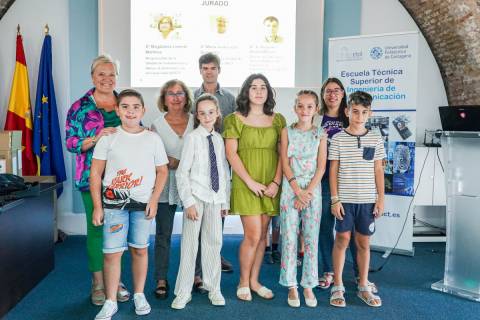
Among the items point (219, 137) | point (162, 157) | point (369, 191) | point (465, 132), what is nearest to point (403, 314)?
point (369, 191)

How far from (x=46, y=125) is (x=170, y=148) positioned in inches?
85.5

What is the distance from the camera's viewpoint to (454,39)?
428 cm

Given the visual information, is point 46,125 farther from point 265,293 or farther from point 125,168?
point 265,293

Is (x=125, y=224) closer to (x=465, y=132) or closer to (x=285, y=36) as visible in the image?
(x=465, y=132)

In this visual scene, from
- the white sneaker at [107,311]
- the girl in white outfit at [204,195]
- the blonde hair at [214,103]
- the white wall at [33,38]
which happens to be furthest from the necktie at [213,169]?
the white wall at [33,38]

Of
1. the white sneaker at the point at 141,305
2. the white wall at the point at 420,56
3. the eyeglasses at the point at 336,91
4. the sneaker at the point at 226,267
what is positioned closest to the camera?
the white sneaker at the point at 141,305

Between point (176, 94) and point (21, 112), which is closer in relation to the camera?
point (176, 94)

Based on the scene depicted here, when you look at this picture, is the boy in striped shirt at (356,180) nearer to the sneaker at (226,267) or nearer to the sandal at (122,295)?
the sneaker at (226,267)

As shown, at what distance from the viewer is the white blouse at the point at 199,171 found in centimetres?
244

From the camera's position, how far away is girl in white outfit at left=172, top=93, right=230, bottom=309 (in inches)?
96.7

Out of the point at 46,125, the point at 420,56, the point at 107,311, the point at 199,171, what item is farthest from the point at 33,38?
the point at 420,56

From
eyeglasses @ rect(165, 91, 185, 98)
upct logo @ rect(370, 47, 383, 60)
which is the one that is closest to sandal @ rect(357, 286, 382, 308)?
eyeglasses @ rect(165, 91, 185, 98)

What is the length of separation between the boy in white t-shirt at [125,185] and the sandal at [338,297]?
48.4 inches

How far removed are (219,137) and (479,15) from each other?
3054 millimetres
